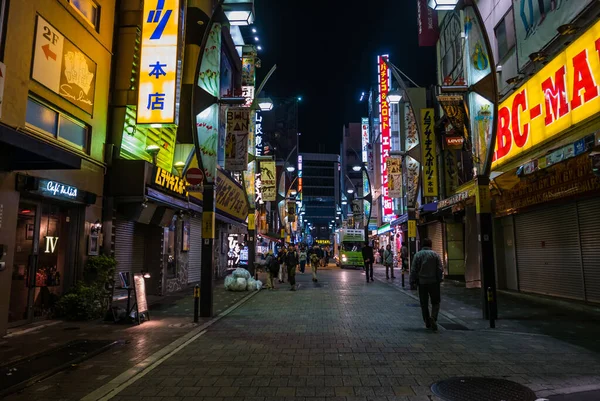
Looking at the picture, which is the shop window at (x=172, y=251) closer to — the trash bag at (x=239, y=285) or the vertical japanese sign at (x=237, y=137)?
the trash bag at (x=239, y=285)

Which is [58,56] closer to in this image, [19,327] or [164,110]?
[164,110]

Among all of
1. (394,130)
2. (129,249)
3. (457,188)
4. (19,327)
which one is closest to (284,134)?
(394,130)

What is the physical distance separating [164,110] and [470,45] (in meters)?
9.04

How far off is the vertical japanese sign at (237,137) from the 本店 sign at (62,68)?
4.17m

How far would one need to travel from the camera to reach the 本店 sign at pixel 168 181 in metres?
13.9

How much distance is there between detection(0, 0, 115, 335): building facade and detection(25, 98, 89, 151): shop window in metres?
0.02

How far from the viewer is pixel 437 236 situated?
26.2 m

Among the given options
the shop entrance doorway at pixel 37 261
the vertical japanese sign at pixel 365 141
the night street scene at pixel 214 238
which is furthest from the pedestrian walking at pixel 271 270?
the vertical japanese sign at pixel 365 141

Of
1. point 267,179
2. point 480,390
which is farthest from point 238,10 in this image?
point 267,179

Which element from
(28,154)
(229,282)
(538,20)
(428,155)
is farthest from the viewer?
(428,155)

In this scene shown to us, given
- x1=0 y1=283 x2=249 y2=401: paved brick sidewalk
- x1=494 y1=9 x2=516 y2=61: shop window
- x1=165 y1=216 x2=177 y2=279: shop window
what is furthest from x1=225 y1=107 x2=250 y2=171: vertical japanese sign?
x1=494 y1=9 x2=516 y2=61: shop window

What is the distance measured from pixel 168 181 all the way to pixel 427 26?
19879 millimetres

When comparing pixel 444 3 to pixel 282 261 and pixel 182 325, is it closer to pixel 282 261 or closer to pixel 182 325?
pixel 182 325

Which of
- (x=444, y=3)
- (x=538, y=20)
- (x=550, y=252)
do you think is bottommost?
(x=550, y=252)
